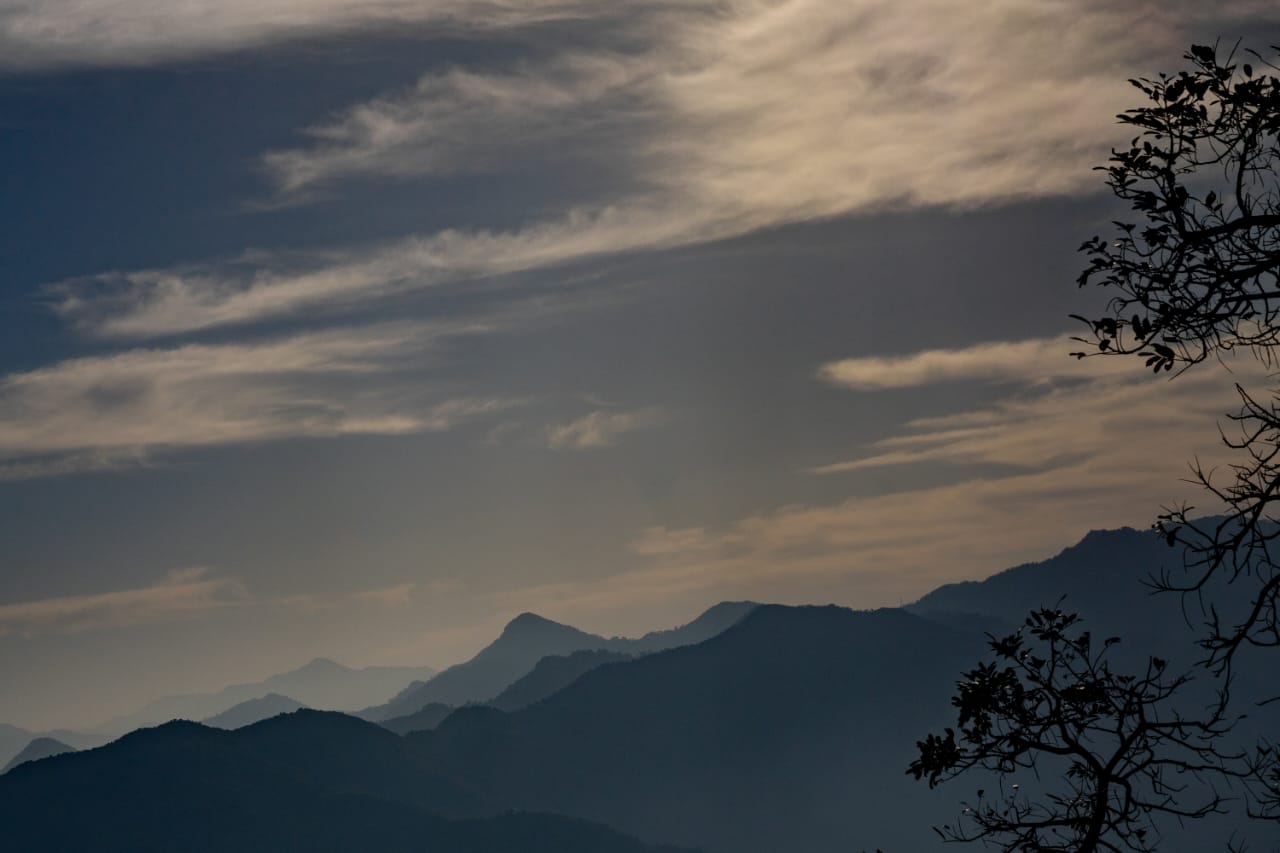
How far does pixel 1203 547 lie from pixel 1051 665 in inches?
127

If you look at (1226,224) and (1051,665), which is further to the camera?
(1051,665)

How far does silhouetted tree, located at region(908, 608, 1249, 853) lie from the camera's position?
44.2 ft

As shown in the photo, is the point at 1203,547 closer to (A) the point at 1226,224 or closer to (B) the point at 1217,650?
(B) the point at 1217,650

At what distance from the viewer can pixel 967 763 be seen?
48.1 feet

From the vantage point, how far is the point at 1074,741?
13.8m

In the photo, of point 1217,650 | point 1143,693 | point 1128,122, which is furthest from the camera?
point 1143,693

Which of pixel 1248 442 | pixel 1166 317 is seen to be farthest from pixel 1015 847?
pixel 1166 317

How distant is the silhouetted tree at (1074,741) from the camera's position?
13.5 m

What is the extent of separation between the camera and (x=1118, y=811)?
13641 millimetres

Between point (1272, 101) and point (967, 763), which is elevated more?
point (1272, 101)

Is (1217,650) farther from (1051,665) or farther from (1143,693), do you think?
(1051,665)

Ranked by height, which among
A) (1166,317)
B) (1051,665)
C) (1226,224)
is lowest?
(1051,665)

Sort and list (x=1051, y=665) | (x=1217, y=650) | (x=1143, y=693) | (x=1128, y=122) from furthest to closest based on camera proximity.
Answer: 1. (x=1051, y=665)
2. (x=1143, y=693)
3. (x=1128, y=122)
4. (x=1217, y=650)

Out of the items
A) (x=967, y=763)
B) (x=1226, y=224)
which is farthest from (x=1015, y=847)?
(x=1226, y=224)
